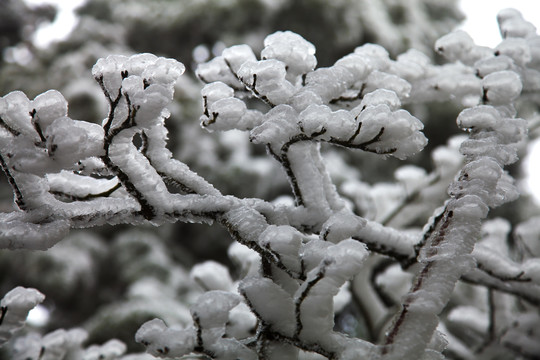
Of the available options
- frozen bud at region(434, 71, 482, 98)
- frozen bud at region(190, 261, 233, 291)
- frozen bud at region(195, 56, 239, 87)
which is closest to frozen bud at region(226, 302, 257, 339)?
frozen bud at region(190, 261, 233, 291)

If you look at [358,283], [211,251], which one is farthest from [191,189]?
[211,251]

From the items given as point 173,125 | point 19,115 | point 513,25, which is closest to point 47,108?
point 19,115

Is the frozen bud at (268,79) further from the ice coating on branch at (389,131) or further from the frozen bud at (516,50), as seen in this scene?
the frozen bud at (516,50)

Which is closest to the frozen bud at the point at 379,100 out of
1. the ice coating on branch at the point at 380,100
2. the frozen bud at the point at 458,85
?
the ice coating on branch at the point at 380,100

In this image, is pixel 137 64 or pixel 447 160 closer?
pixel 137 64

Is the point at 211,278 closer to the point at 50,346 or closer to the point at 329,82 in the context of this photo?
the point at 50,346

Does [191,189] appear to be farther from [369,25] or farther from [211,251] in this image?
[369,25]

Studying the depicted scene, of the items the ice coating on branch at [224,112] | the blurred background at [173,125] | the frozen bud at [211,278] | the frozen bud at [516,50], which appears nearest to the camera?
the ice coating on branch at [224,112]
